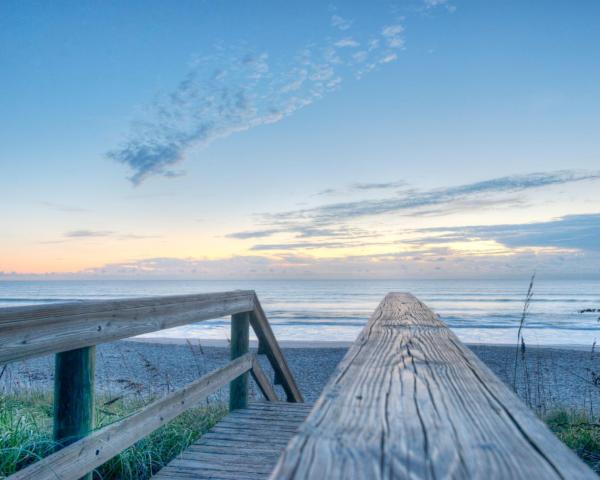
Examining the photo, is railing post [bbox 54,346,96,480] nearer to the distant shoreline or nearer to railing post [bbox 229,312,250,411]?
railing post [bbox 229,312,250,411]

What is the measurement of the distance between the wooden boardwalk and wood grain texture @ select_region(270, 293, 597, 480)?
172 cm

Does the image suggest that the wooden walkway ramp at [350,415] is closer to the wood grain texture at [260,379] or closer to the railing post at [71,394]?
the railing post at [71,394]

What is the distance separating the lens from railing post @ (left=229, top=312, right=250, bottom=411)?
3934mm

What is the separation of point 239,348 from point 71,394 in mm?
2066

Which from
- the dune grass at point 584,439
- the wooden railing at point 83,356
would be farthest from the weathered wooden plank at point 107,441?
the dune grass at point 584,439

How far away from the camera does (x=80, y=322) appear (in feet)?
5.86

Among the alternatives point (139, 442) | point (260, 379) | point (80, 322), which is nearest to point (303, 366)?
point (260, 379)

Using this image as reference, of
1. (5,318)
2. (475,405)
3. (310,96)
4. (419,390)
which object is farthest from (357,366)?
(310,96)

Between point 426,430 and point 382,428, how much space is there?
0.22 ft

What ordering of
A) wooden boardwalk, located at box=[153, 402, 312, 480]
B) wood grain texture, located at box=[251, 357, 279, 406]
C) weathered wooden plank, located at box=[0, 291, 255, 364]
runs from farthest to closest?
wood grain texture, located at box=[251, 357, 279, 406] → wooden boardwalk, located at box=[153, 402, 312, 480] → weathered wooden plank, located at box=[0, 291, 255, 364]

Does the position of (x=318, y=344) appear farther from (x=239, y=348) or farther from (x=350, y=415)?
(x=350, y=415)

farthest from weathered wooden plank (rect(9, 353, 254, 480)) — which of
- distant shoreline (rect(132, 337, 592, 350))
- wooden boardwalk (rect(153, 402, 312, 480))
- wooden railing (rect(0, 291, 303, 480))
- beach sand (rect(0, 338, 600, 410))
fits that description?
distant shoreline (rect(132, 337, 592, 350))

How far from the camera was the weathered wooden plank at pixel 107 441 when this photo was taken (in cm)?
157

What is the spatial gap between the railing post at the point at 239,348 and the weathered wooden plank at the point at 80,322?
1022 millimetres
